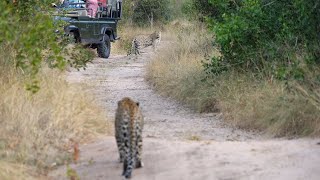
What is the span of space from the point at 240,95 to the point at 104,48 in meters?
13.7

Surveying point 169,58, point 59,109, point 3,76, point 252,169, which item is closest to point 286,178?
point 252,169

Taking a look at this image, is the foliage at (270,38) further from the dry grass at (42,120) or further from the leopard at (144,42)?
the leopard at (144,42)

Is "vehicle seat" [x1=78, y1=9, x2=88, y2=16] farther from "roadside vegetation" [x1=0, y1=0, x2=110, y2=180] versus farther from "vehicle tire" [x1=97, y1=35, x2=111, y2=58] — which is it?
"roadside vegetation" [x1=0, y1=0, x2=110, y2=180]

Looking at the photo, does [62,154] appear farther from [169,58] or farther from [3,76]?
[169,58]

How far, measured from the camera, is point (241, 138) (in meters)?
9.57

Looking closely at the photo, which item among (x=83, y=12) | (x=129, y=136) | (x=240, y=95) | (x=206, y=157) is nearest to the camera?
(x=129, y=136)

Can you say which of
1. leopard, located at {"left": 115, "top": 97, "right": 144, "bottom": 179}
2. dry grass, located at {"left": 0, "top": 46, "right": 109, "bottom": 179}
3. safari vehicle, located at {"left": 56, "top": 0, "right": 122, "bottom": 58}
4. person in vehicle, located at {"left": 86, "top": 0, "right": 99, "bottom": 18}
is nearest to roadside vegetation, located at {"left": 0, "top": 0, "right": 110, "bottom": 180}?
dry grass, located at {"left": 0, "top": 46, "right": 109, "bottom": 179}

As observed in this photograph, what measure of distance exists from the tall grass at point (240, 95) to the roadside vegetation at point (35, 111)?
2293mm

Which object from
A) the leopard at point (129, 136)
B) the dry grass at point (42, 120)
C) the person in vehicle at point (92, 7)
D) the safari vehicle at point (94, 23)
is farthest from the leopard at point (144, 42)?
the leopard at point (129, 136)

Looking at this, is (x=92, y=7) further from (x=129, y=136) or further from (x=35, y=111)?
(x=129, y=136)

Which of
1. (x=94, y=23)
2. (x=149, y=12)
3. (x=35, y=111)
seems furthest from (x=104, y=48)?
(x=149, y=12)

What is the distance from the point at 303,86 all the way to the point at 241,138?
3.87ft

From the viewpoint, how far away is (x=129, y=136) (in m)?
7.40

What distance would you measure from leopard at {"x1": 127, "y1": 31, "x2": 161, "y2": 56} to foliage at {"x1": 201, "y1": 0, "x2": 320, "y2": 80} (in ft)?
44.9
